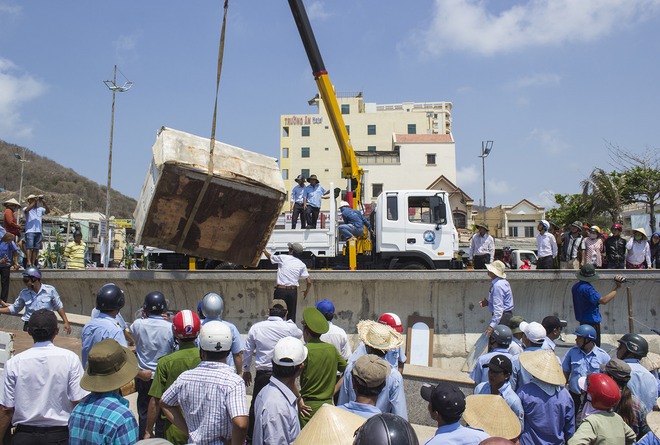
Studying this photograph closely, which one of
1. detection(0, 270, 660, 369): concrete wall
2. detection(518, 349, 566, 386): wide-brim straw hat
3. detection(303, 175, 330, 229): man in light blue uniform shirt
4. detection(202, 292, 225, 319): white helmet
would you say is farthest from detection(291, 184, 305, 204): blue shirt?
detection(518, 349, 566, 386): wide-brim straw hat

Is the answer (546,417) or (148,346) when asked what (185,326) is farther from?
(546,417)

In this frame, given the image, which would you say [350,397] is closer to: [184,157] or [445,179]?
[184,157]

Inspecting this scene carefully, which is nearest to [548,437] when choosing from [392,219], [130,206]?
[392,219]

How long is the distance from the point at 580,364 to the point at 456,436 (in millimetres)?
2642

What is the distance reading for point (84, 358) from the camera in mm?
4891

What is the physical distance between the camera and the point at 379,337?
4.39 meters

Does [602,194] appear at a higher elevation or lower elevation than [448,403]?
higher

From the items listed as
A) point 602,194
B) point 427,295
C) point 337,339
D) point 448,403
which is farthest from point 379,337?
point 602,194

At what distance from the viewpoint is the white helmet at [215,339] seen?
11.5 ft

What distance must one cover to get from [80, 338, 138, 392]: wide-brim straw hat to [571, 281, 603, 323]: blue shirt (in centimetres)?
595

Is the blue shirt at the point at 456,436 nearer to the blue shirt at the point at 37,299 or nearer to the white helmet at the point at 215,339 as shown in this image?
the white helmet at the point at 215,339

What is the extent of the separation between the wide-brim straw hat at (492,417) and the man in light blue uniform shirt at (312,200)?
9111mm

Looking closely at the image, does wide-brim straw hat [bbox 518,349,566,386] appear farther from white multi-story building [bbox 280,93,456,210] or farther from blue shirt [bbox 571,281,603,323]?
white multi-story building [bbox 280,93,456,210]

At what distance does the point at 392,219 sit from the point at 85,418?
9.74 meters
